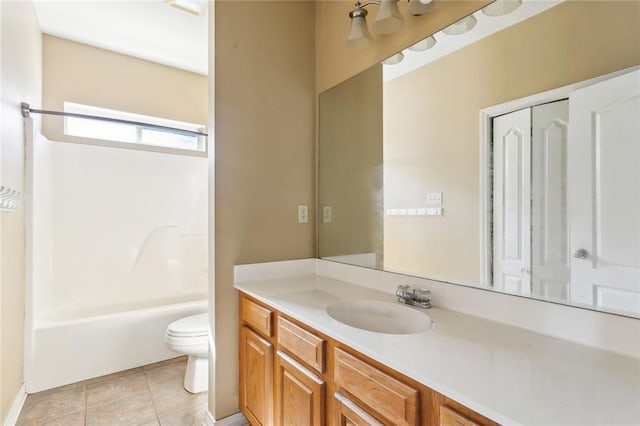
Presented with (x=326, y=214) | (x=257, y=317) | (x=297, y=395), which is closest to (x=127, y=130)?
(x=326, y=214)

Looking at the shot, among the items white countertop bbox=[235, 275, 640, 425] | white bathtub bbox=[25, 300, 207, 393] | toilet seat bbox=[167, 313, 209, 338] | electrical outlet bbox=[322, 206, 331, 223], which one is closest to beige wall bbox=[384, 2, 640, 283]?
white countertop bbox=[235, 275, 640, 425]

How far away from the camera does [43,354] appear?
200 centimetres

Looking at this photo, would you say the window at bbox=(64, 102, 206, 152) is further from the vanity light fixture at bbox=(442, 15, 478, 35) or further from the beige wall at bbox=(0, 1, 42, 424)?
the vanity light fixture at bbox=(442, 15, 478, 35)

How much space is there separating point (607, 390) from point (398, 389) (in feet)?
1.40

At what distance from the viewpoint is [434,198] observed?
52.1 inches

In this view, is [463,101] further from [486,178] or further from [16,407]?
[16,407]

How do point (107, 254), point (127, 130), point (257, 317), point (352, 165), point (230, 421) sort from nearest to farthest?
point (257, 317) → point (230, 421) → point (352, 165) → point (107, 254) → point (127, 130)

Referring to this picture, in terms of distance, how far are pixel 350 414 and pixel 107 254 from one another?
2733 mm

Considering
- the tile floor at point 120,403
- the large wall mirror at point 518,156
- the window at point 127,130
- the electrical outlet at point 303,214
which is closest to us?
the large wall mirror at point 518,156

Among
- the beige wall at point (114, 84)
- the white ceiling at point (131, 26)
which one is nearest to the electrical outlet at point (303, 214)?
the white ceiling at point (131, 26)

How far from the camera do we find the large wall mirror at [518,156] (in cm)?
84

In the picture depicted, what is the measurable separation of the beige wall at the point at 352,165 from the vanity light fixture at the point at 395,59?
67mm

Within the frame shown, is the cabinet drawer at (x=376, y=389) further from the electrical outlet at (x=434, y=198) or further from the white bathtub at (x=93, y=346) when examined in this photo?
the white bathtub at (x=93, y=346)

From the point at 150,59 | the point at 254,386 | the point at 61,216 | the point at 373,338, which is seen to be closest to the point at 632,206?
the point at 373,338
